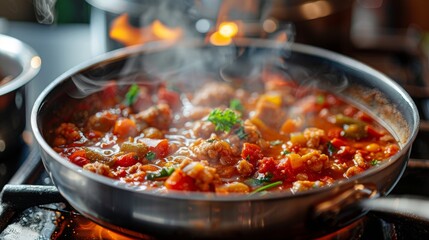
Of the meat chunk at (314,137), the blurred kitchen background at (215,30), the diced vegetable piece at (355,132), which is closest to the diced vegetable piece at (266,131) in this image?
the meat chunk at (314,137)

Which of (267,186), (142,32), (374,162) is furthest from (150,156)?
(142,32)

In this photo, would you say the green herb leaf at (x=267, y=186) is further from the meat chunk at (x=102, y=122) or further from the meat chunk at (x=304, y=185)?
the meat chunk at (x=102, y=122)

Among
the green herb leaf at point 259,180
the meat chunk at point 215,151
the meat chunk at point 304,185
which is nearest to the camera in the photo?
the meat chunk at point 304,185

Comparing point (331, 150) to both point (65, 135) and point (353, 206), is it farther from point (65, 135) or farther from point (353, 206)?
point (65, 135)

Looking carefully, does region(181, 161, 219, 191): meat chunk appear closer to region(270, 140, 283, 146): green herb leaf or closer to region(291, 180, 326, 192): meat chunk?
region(291, 180, 326, 192): meat chunk

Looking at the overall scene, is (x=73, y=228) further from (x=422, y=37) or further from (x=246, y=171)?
(x=422, y=37)
